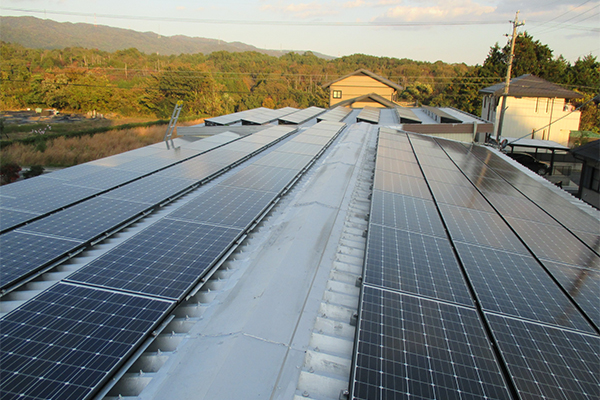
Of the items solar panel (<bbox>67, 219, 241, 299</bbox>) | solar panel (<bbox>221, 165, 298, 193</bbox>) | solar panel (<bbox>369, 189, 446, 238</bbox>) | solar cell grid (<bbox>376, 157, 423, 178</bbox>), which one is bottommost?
solar panel (<bbox>67, 219, 241, 299</bbox>)

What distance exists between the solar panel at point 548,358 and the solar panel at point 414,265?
31.2 inches

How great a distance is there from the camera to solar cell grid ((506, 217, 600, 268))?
23.1 feet

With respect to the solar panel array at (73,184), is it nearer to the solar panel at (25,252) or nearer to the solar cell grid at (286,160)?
the solar panel at (25,252)

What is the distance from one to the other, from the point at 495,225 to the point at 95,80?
77079 millimetres

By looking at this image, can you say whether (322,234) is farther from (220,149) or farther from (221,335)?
(220,149)

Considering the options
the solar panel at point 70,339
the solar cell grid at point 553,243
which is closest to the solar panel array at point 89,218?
the solar panel at point 70,339

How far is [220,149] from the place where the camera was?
15656mm

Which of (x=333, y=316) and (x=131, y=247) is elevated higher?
(x=131, y=247)

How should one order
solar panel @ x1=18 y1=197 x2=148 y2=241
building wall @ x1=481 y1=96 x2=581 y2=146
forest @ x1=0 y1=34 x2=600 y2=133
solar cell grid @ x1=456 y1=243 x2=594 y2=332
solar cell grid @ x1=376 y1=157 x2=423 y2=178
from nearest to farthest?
solar cell grid @ x1=456 y1=243 x2=594 y2=332 → solar panel @ x1=18 y1=197 x2=148 y2=241 → solar cell grid @ x1=376 y1=157 x2=423 y2=178 → building wall @ x1=481 y1=96 x2=581 y2=146 → forest @ x1=0 y1=34 x2=600 y2=133

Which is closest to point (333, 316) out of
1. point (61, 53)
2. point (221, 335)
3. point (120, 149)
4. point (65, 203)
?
point (221, 335)

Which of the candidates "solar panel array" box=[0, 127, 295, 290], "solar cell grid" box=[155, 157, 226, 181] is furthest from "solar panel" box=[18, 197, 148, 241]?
"solar cell grid" box=[155, 157, 226, 181]

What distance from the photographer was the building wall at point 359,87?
6247 centimetres

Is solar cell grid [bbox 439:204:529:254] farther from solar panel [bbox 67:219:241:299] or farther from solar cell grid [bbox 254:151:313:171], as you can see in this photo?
solar cell grid [bbox 254:151:313:171]

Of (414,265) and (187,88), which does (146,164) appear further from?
(187,88)
